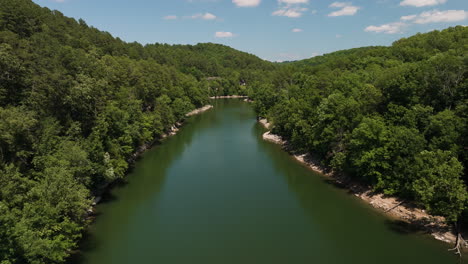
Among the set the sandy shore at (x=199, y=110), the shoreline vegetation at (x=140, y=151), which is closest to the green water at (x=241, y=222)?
the shoreline vegetation at (x=140, y=151)

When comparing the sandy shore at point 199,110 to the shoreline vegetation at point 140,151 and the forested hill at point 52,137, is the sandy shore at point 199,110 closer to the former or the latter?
the shoreline vegetation at point 140,151

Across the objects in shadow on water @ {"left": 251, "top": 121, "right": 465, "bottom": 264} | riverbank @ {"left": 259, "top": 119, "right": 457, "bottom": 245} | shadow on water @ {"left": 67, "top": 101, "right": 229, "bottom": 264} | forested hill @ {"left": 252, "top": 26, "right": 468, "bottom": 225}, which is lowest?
shadow on water @ {"left": 251, "top": 121, "right": 465, "bottom": 264}

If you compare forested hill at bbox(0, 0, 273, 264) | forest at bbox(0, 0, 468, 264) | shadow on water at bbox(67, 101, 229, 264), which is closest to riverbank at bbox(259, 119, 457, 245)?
forest at bbox(0, 0, 468, 264)

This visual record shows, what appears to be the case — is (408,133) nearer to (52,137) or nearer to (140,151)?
(52,137)

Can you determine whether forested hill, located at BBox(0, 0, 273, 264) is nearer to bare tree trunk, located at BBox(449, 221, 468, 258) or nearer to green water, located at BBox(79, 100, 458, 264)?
green water, located at BBox(79, 100, 458, 264)

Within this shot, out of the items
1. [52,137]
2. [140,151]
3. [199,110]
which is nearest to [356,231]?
[52,137]

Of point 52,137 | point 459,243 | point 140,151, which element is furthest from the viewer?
point 140,151

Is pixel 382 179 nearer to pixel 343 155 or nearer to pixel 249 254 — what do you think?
pixel 343 155

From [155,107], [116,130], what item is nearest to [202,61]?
[155,107]

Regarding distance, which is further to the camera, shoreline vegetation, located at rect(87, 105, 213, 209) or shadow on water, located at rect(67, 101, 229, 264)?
shoreline vegetation, located at rect(87, 105, 213, 209)
